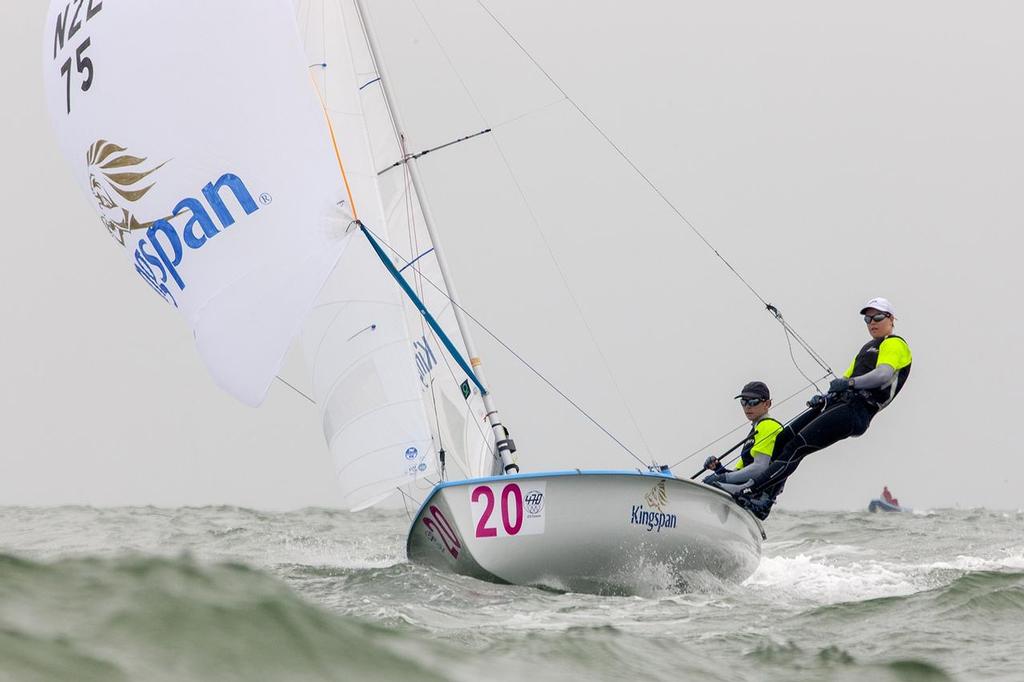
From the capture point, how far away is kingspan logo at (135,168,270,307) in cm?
749

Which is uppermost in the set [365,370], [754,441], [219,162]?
[219,162]

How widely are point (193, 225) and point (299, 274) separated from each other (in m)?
0.67

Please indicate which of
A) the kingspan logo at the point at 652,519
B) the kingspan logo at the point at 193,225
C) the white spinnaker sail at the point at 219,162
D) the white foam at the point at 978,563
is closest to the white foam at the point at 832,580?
the white foam at the point at 978,563

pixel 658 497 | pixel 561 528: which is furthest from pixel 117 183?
pixel 658 497

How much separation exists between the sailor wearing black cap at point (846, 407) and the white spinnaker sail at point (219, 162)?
292 centimetres

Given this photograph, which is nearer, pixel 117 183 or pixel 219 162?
pixel 219 162

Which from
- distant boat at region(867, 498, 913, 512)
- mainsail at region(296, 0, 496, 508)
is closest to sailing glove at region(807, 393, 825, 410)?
mainsail at region(296, 0, 496, 508)

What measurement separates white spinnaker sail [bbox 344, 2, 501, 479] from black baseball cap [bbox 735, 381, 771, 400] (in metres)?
1.66

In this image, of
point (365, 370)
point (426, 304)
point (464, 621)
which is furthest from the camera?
point (426, 304)

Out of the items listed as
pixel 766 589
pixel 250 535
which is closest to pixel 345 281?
pixel 766 589

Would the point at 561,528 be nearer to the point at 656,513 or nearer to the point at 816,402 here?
the point at 656,513

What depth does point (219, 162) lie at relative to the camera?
7523 mm

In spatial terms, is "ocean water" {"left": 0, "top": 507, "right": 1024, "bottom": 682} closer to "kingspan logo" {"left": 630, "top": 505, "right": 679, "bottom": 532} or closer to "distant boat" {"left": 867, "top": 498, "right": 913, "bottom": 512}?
"kingspan logo" {"left": 630, "top": 505, "right": 679, "bottom": 532}

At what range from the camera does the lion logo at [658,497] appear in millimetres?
7137
